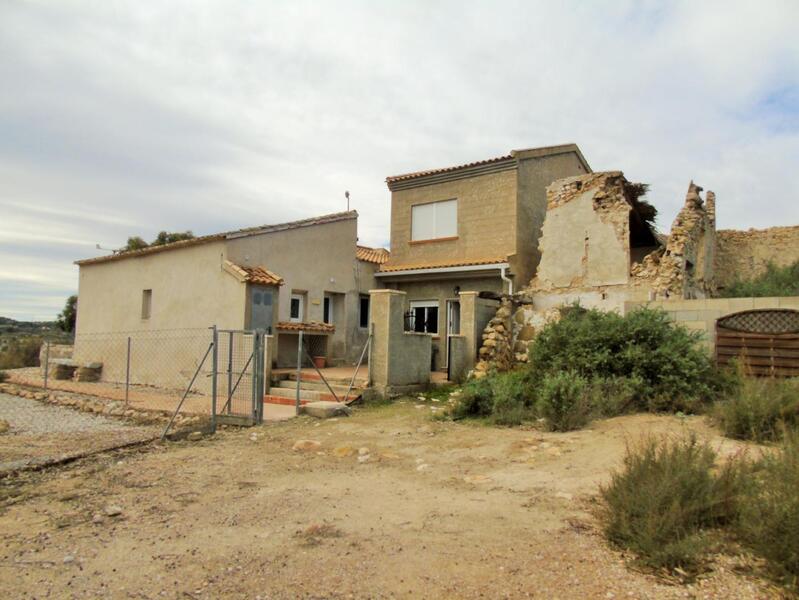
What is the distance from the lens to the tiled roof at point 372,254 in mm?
19339

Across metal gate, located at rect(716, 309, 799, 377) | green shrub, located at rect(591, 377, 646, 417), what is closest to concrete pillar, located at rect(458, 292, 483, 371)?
green shrub, located at rect(591, 377, 646, 417)

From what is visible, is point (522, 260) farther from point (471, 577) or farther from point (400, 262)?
point (471, 577)

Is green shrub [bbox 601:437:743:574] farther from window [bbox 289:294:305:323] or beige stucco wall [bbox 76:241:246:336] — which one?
window [bbox 289:294:305:323]

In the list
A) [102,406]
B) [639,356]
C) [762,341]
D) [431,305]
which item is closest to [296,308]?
[431,305]

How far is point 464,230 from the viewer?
18016mm

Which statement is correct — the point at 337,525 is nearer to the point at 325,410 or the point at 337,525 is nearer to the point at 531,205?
the point at 325,410

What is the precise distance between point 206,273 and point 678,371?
11491 mm

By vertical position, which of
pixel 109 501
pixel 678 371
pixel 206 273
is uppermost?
pixel 206 273

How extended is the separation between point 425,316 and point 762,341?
9.73m

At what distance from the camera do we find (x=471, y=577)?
400cm

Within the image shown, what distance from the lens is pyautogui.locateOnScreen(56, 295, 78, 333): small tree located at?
1294 inches

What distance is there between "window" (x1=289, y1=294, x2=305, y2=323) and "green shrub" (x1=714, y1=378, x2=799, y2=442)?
11.6 meters

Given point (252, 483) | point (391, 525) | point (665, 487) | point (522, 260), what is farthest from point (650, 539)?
point (522, 260)

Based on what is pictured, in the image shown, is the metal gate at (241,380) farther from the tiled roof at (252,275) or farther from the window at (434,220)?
the window at (434,220)
